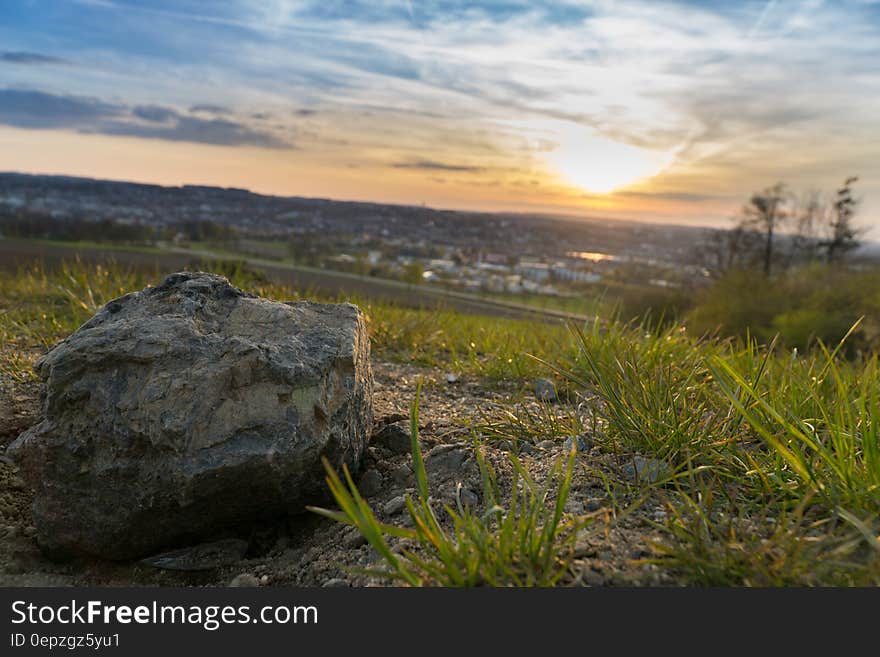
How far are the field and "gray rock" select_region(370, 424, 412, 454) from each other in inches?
4.0

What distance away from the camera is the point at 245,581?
233 centimetres

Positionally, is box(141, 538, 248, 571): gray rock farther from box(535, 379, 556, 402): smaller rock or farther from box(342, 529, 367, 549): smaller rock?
box(535, 379, 556, 402): smaller rock

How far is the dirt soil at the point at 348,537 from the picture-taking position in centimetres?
206

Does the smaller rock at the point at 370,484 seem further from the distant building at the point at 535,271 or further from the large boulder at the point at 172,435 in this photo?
the distant building at the point at 535,271

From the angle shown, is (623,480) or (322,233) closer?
(623,480)

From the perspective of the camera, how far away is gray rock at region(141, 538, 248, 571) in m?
2.68

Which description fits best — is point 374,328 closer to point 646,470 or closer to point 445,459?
point 445,459

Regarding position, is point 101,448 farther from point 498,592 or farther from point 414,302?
point 414,302

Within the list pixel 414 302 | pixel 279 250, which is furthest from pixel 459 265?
pixel 414 302

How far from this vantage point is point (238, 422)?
100 inches

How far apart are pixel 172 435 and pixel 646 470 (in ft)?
6.79

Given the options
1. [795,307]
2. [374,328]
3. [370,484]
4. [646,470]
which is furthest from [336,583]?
[795,307]

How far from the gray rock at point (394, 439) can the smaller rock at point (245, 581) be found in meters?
1.12

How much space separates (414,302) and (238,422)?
636 cm
